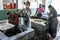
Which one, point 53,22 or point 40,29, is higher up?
point 53,22

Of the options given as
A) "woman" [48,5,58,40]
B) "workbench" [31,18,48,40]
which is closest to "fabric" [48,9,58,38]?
"woman" [48,5,58,40]

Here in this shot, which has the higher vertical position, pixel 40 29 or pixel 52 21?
pixel 52 21

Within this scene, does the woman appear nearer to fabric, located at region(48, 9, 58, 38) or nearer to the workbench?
fabric, located at region(48, 9, 58, 38)

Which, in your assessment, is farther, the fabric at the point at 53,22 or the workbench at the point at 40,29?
the fabric at the point at 53,22

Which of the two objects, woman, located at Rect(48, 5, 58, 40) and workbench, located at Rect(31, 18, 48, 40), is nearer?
workbench, located at Rect(31, 18, 48, 40)

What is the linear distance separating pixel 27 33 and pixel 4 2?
2.82m

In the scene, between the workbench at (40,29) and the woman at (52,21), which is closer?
the workbench at (40,29)

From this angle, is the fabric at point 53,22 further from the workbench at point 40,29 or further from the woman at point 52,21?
the workbench at point 40,29

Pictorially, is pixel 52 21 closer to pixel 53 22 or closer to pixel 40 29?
pixel 53 22

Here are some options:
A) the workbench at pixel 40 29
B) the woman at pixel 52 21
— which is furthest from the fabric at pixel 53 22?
the workbench at pixel 40 29

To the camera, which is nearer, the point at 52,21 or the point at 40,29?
the point at 40,29

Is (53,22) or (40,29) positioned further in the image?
(53,22)

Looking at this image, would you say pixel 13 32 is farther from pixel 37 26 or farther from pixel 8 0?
pixel 8 0

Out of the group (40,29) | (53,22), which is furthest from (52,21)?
(40,29)
